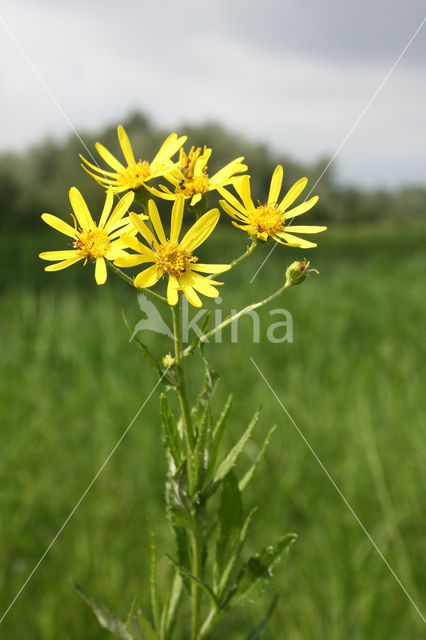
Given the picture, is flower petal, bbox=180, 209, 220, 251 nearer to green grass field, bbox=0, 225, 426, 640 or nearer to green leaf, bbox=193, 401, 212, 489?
green leaf, bbox=193, 401, 212, 489

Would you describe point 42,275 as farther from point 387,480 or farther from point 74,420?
point 387,480

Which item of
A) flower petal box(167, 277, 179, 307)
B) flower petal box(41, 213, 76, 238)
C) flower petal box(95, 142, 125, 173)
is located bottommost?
flower petal box(167, 277, 179, 307)

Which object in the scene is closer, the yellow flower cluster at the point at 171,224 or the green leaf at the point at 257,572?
the yellow flower cluster at the point at 171,224

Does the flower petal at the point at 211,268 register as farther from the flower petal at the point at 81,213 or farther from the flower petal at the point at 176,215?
the flower petal at the point at 81,213

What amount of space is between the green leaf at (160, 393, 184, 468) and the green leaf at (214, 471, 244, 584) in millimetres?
86

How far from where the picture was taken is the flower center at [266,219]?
32.8 inches

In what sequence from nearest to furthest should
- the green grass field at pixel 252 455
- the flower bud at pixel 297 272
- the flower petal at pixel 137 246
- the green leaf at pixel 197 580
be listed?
the flower petal at pixel 137 246, the green leaf at pixel 197 580, the flower bud at pixel 297 272, the green grass field at pixel 252 455

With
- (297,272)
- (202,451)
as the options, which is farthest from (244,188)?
(202,451)

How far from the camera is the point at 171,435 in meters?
0.83

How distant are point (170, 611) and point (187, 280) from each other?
2.05ft

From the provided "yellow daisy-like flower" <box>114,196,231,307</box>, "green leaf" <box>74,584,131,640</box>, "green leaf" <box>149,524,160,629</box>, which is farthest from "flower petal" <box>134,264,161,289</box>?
"green leaf" <box>74,584,131,640</box>

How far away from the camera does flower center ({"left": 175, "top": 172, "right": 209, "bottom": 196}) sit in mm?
849

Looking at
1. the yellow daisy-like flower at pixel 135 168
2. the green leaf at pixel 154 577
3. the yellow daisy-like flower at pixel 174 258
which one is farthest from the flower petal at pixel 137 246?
the green leaf at pixel 154 577

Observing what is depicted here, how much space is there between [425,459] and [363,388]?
2.42 feet
